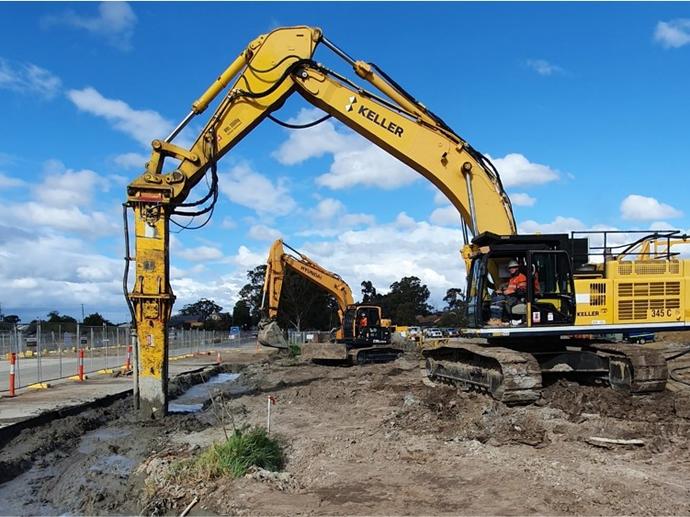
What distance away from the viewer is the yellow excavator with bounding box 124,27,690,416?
11414 mm

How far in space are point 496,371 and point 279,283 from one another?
18.6 metres

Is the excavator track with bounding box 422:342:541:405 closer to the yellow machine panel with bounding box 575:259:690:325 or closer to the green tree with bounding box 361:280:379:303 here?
the yellow machine panel with bounding box 575:259:690:325

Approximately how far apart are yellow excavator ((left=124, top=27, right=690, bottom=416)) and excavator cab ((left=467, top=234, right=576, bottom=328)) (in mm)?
19

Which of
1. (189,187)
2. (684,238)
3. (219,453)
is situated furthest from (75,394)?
(684,238)

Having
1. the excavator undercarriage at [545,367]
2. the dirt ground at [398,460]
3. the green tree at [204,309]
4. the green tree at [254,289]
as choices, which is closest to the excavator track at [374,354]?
the excavator undercarriage at [545,367]

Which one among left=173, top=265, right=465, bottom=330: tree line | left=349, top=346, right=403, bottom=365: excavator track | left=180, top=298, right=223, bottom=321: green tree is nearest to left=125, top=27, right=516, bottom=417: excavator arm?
left=349, top=346, right=403, bottom=365: excavator track

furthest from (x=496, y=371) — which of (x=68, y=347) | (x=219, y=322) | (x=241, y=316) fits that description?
(x=219, y=322)

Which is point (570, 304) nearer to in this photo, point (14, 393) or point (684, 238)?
point (684, 238)

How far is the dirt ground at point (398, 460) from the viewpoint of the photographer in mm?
6254

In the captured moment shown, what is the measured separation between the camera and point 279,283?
2906cm

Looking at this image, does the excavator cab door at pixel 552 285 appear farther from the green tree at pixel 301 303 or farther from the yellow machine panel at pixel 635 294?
the green tree at pixel 301 303

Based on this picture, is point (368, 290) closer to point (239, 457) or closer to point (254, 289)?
point (254, 289)

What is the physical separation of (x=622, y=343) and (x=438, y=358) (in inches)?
157

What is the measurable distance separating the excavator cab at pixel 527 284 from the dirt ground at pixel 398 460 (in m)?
1.39
